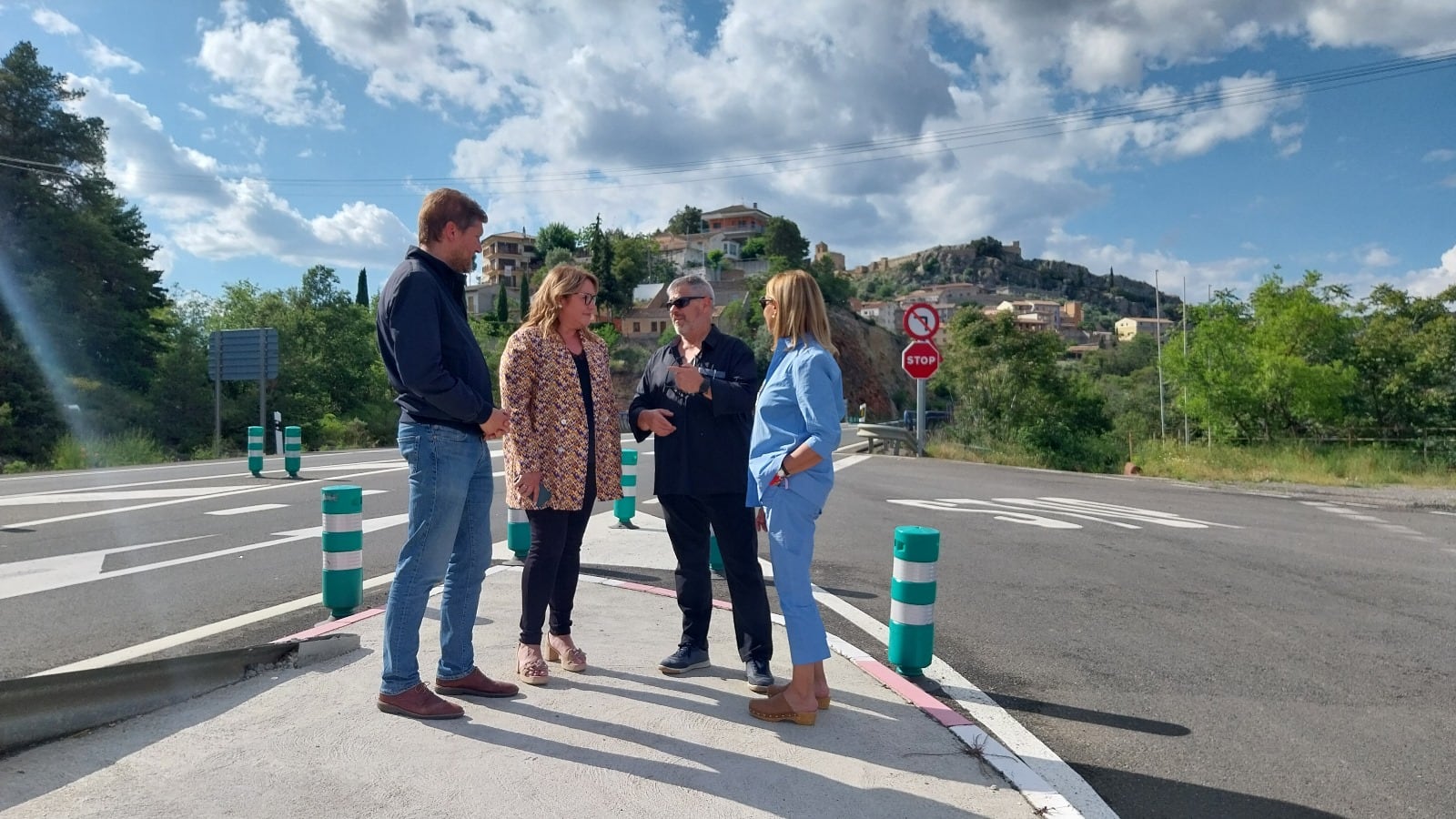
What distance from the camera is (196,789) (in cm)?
287

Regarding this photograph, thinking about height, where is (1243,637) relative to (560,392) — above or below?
below

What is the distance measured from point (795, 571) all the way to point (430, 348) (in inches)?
68.3

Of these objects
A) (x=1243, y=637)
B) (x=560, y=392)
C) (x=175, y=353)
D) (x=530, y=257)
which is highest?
(x=530, y=257)

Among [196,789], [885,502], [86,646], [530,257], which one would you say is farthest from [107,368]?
[530,257]

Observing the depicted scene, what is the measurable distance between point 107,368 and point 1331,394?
42796 millimetres

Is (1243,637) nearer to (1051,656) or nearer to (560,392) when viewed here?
(1051,656)

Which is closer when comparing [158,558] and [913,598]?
[913,598]

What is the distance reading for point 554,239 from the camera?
130125 mm

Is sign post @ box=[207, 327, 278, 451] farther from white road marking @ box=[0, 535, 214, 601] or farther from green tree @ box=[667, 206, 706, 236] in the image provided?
green tree @ box=[667, 206, 706, 236]

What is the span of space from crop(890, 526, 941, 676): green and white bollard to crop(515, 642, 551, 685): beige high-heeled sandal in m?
1.72

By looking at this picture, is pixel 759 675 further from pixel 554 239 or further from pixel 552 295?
pixel 554 239

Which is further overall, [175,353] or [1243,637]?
[175,353]

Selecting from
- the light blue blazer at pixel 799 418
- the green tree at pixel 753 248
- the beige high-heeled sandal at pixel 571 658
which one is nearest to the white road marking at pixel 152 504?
the beige high-heeled sandal at pixel 571 658

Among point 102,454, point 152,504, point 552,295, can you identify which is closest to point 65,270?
point 102,454
